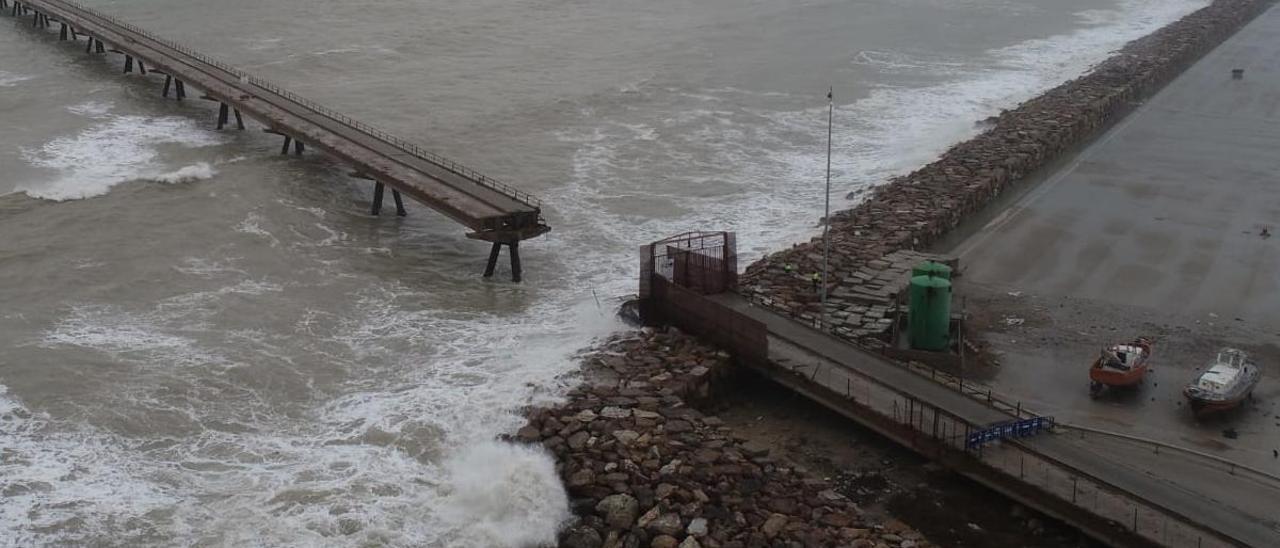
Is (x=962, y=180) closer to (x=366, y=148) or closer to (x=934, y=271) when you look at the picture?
(x=934, y=271)

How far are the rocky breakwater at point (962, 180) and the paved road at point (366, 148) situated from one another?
6.21m

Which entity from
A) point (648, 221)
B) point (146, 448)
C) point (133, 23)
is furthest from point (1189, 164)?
point (133, 23)

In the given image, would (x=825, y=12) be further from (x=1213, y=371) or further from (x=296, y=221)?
(x=1213, y=371)

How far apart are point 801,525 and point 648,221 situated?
59.4 ft

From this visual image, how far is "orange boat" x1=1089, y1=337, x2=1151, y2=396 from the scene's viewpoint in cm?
2102

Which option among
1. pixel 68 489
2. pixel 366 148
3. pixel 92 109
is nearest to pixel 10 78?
pixel 92 109

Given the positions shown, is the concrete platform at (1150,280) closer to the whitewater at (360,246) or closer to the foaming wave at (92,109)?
the whitewater at (360,246)

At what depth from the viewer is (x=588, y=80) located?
54.0m

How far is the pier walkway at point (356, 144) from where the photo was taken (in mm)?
28078

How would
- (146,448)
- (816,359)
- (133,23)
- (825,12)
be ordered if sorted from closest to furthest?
1. (146,448)
2. (816,359)
3. (133,23)
4. (825,12)

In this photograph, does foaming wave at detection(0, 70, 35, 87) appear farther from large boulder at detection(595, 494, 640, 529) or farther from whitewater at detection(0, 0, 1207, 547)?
large boulder at detection(595, 494, 640, 529)

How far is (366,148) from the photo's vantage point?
34625 mm

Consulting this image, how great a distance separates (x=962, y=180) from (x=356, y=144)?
18.1 meters

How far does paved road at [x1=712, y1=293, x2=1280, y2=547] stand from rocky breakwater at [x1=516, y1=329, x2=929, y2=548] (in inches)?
77.7
